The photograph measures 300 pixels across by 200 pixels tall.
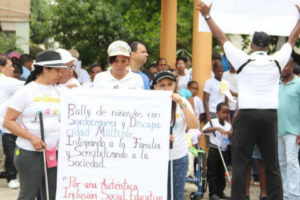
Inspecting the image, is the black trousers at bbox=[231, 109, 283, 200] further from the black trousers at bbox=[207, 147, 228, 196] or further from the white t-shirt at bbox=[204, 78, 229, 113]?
the white t-shirt at bbox=[204, 78, 229, 113]

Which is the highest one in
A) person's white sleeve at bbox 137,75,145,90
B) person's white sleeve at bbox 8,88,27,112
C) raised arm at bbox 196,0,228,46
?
raised arm at bbox 196,0,228,46

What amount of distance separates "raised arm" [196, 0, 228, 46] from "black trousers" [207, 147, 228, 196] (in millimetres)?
3185

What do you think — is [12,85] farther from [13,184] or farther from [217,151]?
[217,151]

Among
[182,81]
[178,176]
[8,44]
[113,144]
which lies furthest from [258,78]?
[8,44]

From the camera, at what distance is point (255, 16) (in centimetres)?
762

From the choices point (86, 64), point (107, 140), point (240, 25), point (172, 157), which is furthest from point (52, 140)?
point (86, 64)

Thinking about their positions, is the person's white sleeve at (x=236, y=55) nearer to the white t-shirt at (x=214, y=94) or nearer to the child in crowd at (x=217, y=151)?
the child in crowd at (x=217, y=151)

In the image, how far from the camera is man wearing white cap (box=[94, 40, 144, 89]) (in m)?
6.61

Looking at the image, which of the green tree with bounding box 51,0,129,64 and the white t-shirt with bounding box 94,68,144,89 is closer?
the white t-shirt with bounding box 94,68,144,89

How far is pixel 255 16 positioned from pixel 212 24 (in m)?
0.78

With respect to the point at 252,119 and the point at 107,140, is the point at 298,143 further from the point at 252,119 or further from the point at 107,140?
the point at 107,140

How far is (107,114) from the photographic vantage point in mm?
6227

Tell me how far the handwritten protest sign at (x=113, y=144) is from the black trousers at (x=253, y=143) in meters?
1.40

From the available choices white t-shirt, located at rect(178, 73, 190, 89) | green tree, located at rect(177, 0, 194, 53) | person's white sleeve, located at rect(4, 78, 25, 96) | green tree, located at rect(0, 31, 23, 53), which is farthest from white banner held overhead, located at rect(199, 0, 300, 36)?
green tree, located at rect(177, 0, 194, 53)
